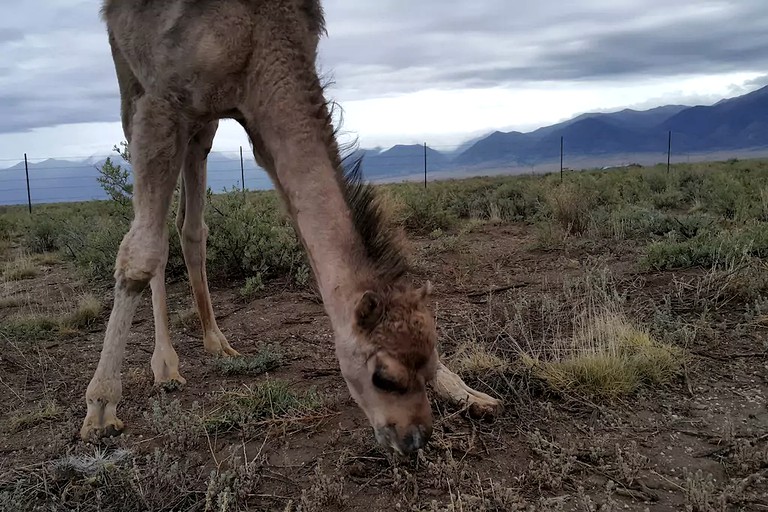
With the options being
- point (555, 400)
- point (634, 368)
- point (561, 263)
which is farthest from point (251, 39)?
point (561, 263)

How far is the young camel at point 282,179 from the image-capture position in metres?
2.89

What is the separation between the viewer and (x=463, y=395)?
374 cm

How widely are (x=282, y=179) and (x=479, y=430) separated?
1.84 meters

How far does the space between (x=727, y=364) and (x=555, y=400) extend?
1370 millimetres

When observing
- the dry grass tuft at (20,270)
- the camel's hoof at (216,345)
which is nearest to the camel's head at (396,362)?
the camel's hoof at (216,345)

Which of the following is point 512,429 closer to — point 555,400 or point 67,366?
point 555,400

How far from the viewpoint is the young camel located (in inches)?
114

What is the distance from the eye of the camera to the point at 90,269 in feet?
26.1

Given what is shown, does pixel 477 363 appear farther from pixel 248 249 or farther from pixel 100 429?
pixel 248 249

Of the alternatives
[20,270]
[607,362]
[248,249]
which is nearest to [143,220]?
[607,362]

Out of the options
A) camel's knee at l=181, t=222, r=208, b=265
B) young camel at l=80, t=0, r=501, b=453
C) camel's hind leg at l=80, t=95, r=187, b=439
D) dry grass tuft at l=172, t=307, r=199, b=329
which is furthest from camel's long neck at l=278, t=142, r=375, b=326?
dry grass tuft at l=172, t=307, r=199, b=329

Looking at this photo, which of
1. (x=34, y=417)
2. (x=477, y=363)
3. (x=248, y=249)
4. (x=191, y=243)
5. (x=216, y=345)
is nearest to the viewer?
(x=34, y=417)

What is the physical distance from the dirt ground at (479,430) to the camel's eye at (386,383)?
48 centimetres

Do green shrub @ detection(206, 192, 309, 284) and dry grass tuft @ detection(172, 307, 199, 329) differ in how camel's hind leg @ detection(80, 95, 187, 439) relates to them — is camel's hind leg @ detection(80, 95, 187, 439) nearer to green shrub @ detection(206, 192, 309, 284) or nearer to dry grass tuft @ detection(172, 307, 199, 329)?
dry grass tuft @ detection(172, 307, 199, 329)
